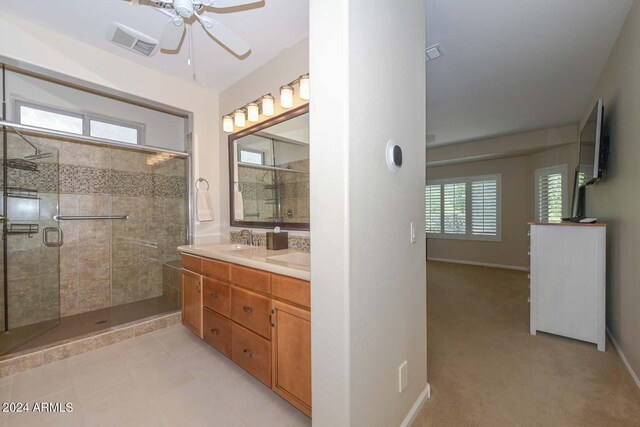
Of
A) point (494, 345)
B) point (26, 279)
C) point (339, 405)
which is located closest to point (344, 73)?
point (339, 405)

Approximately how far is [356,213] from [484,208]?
19.7 feet

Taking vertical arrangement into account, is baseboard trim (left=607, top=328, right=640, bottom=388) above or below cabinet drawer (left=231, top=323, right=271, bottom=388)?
below

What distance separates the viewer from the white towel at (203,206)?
305 centimetres

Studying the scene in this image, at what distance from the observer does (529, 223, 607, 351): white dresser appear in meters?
2.32

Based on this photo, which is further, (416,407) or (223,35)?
(223,35)

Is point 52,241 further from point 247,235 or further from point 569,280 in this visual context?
point 569,280

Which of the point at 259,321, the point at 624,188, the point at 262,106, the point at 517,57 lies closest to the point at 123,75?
the point at 262,106

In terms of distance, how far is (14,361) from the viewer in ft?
6.74

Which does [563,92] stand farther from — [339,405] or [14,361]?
[14,361]

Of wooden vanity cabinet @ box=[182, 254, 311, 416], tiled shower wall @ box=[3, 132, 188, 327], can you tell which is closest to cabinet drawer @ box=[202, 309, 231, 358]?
wooden vanity cabinet @ box=[182, 254, 311, 416]

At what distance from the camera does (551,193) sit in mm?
5020

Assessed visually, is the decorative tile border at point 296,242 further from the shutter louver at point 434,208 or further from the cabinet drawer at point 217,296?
the shutter louver at point 434,208

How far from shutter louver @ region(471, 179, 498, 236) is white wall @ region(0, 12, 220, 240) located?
550cm

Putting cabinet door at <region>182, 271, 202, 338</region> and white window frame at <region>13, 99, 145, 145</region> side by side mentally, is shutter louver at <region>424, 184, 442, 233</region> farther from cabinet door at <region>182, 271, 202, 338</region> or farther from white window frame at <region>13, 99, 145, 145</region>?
white window frame at <region>13, 99, 145, 145</region>
